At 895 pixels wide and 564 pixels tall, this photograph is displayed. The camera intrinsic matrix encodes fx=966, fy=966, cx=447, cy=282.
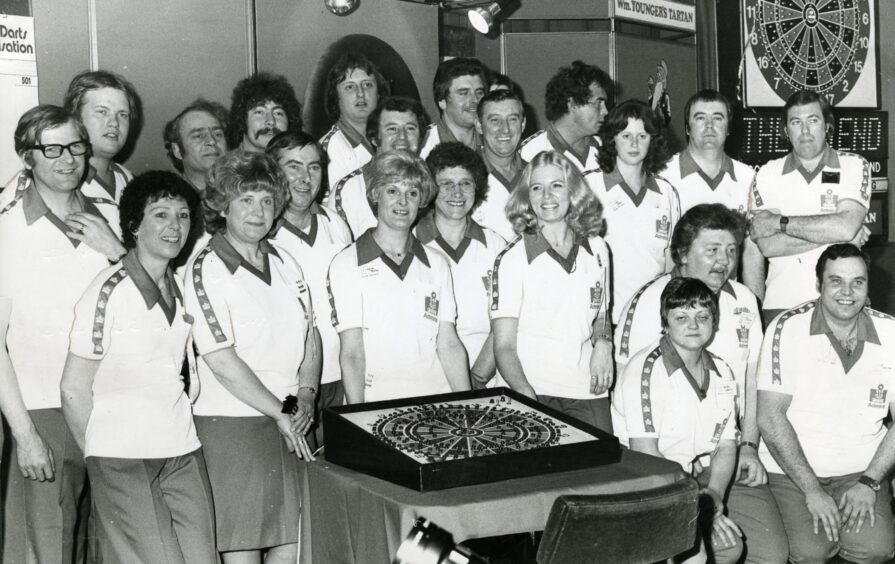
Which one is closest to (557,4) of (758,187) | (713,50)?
(713,50)

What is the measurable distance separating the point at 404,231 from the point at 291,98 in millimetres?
1339

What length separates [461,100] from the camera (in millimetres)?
4949

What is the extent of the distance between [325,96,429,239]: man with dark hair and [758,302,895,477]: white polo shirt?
1862mm

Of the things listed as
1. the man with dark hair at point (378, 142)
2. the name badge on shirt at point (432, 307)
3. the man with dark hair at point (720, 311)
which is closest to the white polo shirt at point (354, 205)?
the man with dark hair at point (378, 142)

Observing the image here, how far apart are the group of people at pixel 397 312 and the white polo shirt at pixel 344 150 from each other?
0.04ft

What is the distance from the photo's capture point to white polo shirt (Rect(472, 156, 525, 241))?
4.56 m

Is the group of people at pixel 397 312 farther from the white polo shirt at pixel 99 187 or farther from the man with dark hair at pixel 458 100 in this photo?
the man with dark hair at pixel 458 100

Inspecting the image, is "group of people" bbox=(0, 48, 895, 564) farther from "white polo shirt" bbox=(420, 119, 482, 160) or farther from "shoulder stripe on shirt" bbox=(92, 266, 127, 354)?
"white polo shirt" bbox=(420, 119, 482, 160)

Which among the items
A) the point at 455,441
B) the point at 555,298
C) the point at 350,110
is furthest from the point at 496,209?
the point at 455,441

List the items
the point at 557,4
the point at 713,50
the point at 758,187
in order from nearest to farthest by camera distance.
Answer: the point at 758,187, the point at 713,50, the point at 557,4

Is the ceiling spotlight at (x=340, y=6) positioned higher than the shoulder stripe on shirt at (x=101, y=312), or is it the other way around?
the ceiling spotlight at (x=340, y=6)

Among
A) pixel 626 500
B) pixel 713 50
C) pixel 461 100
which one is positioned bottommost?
pixel 626 500

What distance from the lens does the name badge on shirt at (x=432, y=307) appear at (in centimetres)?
368

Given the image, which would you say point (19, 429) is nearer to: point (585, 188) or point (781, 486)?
point (585, 188)
